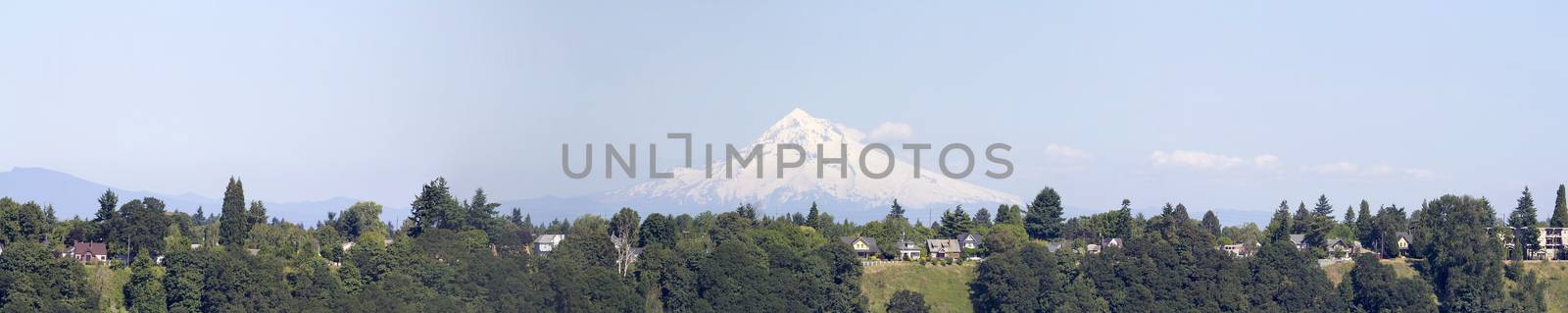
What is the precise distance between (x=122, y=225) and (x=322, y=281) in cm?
1484

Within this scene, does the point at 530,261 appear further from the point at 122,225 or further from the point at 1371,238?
the point at 1371,238

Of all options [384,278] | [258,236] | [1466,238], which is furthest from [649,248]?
[1466,238]

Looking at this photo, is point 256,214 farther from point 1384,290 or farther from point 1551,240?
point 1551,240

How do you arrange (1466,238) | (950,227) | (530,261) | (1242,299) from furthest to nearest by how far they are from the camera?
(950,227) → (1466,238) → (1242,299) → (530,261)

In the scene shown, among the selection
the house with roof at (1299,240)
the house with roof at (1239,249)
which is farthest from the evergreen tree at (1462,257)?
the house with roof at (1239,249)

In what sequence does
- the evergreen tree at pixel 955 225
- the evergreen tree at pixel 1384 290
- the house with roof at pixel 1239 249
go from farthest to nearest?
the evergreen tree at pixel 955 225 → the house with roof at pixel 1239 249 → the evergreen tree at pixel 1384 290

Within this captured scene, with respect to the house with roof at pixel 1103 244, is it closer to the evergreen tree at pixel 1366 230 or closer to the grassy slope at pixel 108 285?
the evergreen tree at pixel 1366 230

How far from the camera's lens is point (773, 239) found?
4328 inches

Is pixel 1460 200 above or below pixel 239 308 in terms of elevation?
above

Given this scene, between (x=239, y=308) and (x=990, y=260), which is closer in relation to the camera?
(x=239, y=308)

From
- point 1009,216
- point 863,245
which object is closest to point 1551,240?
point 1009,216

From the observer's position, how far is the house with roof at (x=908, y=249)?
124056 millimetres

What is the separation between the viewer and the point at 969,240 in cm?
12925

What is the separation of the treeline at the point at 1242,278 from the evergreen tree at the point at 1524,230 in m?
7.09
